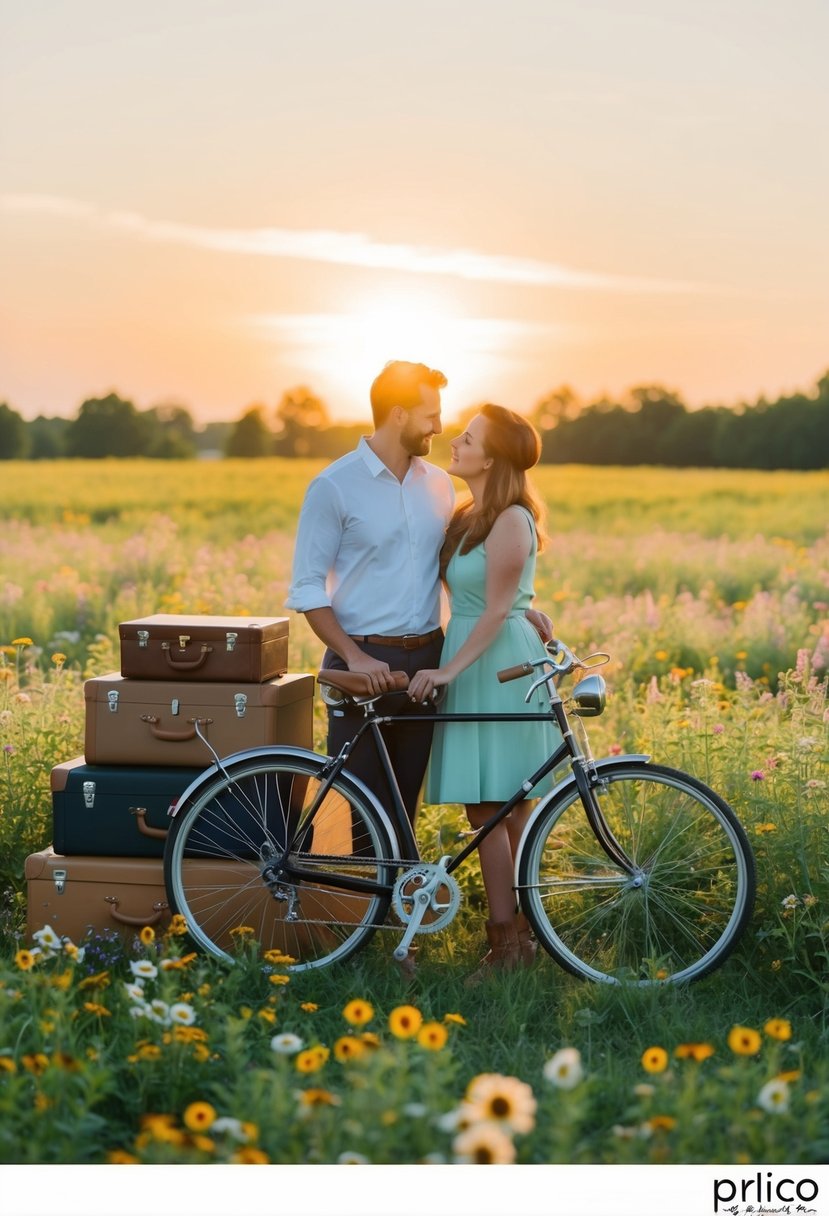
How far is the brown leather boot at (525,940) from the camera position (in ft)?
14.3

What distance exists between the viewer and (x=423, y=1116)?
2.82 meters

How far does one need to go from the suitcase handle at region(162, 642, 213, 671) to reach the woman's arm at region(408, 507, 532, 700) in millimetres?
708

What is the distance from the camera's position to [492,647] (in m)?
4.36

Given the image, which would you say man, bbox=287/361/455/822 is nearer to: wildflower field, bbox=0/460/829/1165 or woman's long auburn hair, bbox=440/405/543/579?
woman's long auburn hair, bbox=440/405/543/579

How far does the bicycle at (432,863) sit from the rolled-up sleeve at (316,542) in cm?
26

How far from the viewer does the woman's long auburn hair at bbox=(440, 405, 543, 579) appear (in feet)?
14.0

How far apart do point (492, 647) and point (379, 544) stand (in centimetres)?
50

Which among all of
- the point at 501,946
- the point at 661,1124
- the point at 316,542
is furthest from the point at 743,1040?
the point at 316,542

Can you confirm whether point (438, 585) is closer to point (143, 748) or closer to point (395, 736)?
point (395, 736)

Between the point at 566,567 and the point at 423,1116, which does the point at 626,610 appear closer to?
the point at 566,567

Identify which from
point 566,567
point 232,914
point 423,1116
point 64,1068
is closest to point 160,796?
point 232,914

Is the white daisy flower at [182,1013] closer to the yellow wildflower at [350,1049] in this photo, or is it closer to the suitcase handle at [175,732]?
the yellow wildflower at [350,1049]

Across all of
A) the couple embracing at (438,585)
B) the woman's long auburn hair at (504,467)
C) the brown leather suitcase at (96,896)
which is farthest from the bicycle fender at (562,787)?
the brown leather suitcase at (96,896)

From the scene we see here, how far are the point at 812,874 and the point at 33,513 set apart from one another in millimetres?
13266
